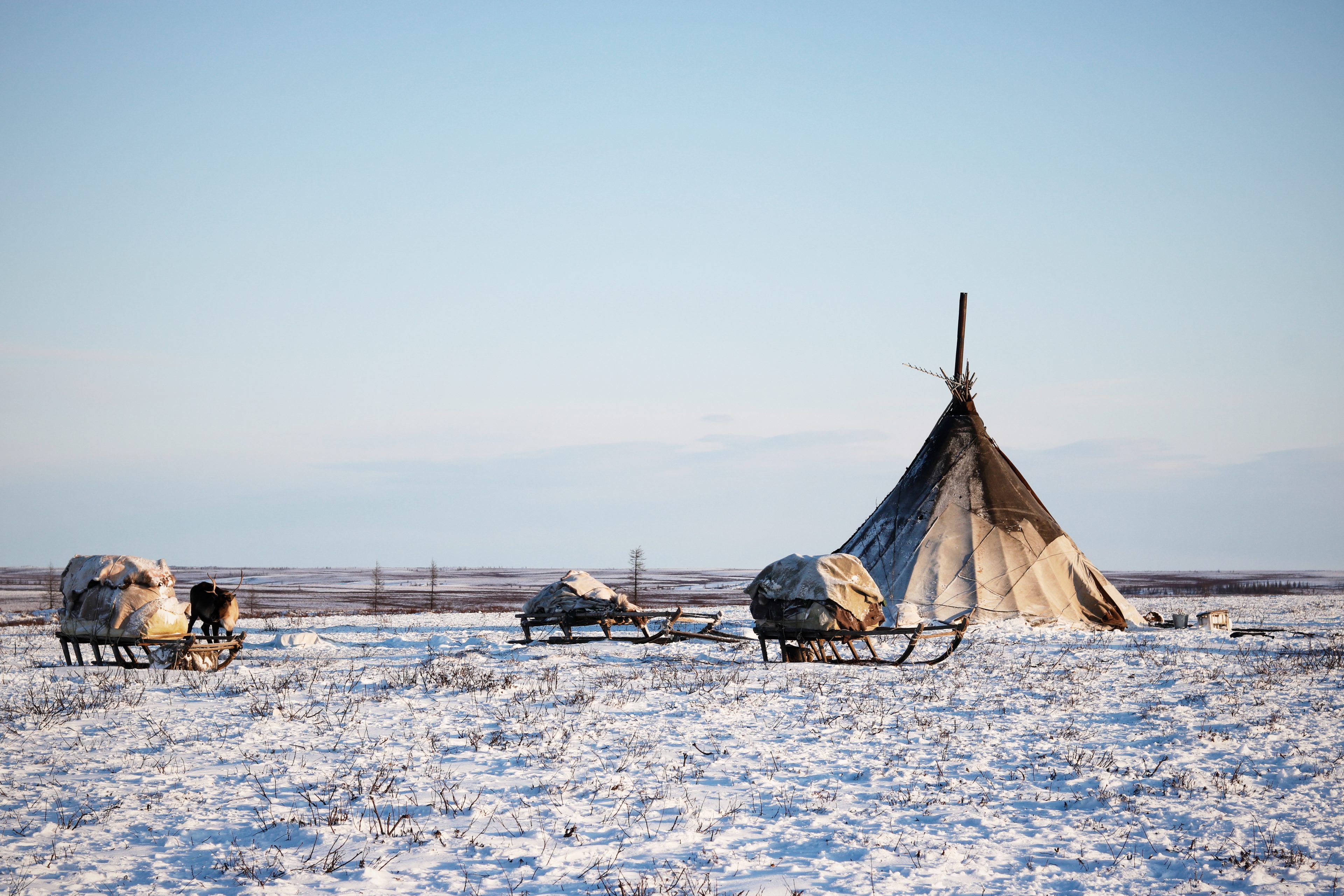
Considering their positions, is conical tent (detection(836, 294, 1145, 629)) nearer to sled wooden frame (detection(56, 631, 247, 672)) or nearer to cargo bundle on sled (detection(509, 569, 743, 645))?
cargo bundle on sled (detection(509, 569, 743, 645))

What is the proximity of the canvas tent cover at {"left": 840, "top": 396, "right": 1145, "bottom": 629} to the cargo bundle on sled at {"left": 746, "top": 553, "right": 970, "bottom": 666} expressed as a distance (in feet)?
21.1

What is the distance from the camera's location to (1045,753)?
930cm

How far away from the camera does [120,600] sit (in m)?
16.0

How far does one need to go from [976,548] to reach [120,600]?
1895 centimetres

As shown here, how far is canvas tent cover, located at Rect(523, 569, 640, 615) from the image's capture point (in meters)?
19.2

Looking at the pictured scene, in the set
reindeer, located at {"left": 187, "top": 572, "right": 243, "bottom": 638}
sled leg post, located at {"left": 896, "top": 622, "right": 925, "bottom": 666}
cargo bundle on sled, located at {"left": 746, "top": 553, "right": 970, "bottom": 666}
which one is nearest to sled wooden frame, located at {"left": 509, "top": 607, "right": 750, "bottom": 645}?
cargo bundle on sled, located at {"left": 746, "top": 553, "right": 970, "bottom": 666}

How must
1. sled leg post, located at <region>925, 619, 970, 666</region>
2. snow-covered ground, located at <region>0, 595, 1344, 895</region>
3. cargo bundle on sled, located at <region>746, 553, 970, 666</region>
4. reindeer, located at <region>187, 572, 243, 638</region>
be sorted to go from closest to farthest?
snow-covered ground, located at <region>0, 595, 1344, 895</region> → sled leg post, located at <region>925, 619, 970, 666</region> → cargo bundle on sled, located at <region>746, 553, 970, 666</region> → reindeer, located at <region>187, 572, 243, 638</region>

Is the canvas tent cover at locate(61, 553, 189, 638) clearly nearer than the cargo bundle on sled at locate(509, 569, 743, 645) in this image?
Yes

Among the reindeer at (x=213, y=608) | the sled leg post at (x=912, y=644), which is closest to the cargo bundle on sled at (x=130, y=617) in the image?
the reindeer at (x=213, y=608)

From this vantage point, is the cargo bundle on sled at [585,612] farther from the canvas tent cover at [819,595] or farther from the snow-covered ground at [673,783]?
the snow-covered ground at [673,783]

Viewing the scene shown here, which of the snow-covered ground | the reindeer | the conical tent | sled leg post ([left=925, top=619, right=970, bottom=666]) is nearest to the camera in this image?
the snow-covered ground

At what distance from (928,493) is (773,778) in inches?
679

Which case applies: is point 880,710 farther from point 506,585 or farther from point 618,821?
point 506,585

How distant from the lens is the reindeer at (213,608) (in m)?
18.5
